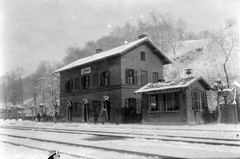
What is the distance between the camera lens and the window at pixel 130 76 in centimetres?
2672

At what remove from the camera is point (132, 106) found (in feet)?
86.0

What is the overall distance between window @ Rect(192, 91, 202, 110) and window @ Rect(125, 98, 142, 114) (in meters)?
6.91

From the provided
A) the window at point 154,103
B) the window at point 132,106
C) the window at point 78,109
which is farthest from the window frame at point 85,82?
the window at point 154,103

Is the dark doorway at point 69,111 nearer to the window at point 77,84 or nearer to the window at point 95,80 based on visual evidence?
the window at point 77,84

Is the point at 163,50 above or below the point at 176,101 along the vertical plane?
above

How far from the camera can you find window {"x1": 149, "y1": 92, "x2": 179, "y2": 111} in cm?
2109

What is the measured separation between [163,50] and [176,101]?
123 ft

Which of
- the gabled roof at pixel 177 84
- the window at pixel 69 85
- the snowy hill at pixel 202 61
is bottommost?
the gabled roof at pixel 177 84

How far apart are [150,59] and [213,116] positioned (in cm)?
980

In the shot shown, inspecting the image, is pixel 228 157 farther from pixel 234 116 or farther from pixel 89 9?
pixel 234 116

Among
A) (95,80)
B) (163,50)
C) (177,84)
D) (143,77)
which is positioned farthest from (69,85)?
(163,50)

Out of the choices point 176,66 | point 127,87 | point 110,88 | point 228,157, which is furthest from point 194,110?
point 176,66

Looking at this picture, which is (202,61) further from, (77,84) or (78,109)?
(78,109)

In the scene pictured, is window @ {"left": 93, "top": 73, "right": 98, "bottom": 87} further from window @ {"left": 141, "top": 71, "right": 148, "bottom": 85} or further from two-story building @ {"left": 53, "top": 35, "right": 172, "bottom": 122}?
window @ {"left": 141, "top": 71, "right": 148, "bottom": 85}
